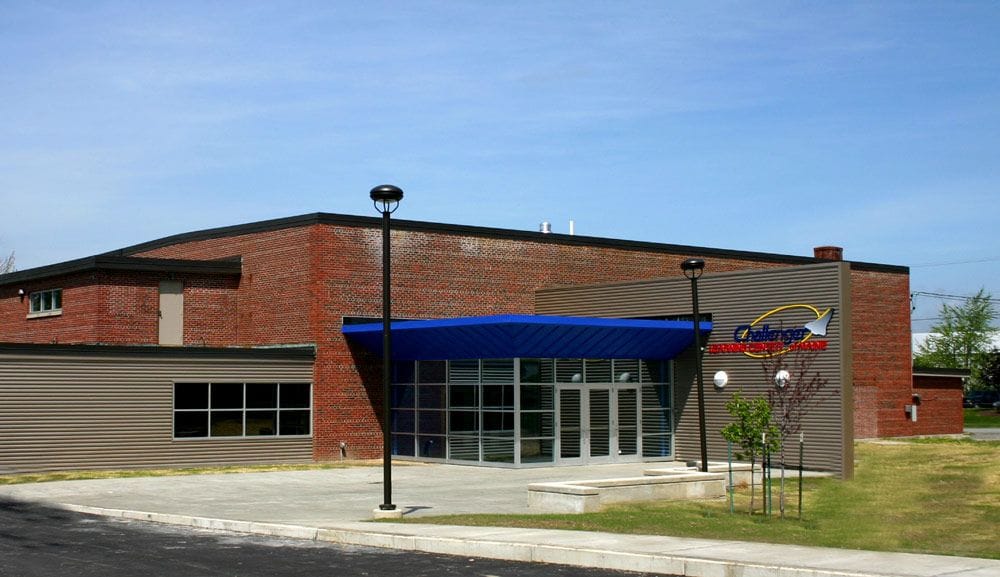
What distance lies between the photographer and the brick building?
3020 centimetres

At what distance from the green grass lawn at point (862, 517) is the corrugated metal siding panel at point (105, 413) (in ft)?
47.2

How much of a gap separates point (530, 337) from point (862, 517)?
38.7 feet

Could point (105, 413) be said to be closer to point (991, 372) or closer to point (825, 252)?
point (825, 252)

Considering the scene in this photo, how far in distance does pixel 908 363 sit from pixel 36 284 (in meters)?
30.9

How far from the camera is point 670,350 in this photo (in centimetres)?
3441

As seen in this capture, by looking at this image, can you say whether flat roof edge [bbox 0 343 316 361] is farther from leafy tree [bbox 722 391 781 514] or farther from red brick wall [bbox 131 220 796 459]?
leafy tree [bbox 722 391 781 514]

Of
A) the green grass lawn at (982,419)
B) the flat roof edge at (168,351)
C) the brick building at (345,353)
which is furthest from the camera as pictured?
the green grass lawn at (982,419)

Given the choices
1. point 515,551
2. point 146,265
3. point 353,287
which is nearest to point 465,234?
point 353,287

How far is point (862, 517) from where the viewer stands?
21203 millimetres

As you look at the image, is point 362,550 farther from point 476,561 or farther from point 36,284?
point 36,284

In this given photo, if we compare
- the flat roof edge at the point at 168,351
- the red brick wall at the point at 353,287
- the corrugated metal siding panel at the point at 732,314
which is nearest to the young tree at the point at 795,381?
the corrugated metal siding panel at the point at 732,314

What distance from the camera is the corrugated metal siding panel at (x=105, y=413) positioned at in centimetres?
2942

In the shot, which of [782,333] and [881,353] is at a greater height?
[782,333]

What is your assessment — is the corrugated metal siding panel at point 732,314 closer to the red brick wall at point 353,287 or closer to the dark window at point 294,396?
the red brick wall at point 353,287
